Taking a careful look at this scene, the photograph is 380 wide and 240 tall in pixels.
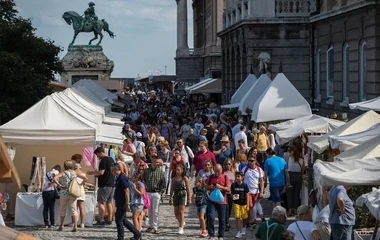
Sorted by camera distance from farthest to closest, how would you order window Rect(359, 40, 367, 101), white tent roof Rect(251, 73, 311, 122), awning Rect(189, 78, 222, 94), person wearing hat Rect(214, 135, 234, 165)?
awning Rect(189, 78, 222, 94), window Rect(359, 40, 367, 101), white tent roof Rect(251, 73, 311, 122), person wearing hat Rect(214, 135, 234, 165)

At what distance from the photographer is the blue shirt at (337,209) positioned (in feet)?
39.2

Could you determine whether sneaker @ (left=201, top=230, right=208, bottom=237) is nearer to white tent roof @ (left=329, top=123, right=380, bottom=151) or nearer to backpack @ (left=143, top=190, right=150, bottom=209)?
backpack @ (left=143, top=190, right=150, bottom=209)

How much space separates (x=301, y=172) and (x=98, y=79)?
155 feet

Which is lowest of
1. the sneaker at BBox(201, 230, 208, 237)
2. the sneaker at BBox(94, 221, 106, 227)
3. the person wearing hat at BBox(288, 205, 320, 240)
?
the sneaker at BBox(94, 221, 106, 227)

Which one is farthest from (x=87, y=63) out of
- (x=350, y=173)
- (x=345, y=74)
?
(x=350, y=173)

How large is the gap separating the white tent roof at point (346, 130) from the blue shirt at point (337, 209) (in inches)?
164

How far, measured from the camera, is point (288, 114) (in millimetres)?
24328

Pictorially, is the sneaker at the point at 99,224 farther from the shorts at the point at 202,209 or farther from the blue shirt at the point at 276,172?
the blue shirt at the point at 276,172

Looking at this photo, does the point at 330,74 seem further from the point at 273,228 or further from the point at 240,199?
the point at 273,228

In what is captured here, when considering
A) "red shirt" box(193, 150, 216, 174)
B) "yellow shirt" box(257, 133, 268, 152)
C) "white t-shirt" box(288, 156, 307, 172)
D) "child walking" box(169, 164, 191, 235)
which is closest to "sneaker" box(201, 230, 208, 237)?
"child walking" box(169, 164, 191, 235)

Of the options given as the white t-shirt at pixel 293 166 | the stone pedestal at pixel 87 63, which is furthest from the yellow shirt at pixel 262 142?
the stone pedestal at pixel 87 63

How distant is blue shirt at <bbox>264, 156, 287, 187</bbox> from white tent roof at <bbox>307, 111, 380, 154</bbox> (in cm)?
67

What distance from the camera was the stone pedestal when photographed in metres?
63.1

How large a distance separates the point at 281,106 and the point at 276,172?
25.2 ft
